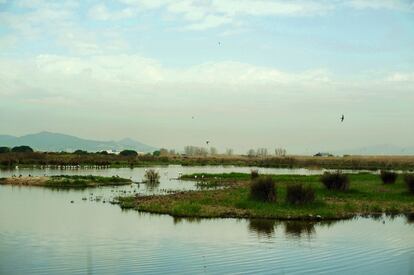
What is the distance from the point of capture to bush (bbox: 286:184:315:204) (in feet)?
100

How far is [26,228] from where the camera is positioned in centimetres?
2377

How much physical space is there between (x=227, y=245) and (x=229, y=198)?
13113mm

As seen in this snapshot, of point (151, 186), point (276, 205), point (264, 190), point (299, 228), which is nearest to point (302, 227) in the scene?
point (299, 228)

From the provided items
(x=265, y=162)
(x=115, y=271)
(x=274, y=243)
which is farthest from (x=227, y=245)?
(x=265, y=162)

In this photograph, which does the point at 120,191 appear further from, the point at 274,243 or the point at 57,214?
the point at 274,243

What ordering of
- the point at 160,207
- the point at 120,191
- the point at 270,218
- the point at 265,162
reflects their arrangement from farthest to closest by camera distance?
the point at 265,162
the point at 120,191
the point at 160,207
the point at 270,218

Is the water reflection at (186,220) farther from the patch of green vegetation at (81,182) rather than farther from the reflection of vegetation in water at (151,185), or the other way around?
the patch of green vegetation at (81,182)

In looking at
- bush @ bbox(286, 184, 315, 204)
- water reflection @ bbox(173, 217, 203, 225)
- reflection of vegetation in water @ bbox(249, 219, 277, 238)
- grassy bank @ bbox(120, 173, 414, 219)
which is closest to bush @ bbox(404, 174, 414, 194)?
grassy bank @ bbox(120, 173, 414, 219)

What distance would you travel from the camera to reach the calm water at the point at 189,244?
55.5 ft

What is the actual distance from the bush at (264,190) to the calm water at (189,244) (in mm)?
4963

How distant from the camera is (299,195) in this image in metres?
30.6

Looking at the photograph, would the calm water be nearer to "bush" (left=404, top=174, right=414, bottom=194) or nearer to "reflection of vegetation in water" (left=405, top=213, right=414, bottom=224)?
"reflection of vegetation in water" (left=405, top=213, right=414, bottom=224)

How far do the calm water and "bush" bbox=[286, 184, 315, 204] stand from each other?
349 centimetres

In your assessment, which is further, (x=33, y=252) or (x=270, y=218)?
(x=270, y=218)
